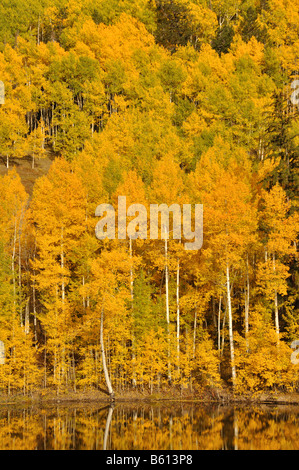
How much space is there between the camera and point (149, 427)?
25.6 metres

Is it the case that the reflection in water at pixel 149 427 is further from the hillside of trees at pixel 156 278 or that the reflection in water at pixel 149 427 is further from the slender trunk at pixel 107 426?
the hillside of trees at pixel 156 278

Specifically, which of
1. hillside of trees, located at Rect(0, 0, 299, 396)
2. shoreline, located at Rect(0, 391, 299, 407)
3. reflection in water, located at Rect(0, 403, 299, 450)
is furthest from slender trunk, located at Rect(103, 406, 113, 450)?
hillside of trees, located at Rect(0, 0, 299, 396)

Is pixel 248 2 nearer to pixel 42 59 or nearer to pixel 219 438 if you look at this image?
pixel 42 59

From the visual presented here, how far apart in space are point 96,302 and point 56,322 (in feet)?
9.40

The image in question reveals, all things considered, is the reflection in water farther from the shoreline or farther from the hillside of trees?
the hillside of trees

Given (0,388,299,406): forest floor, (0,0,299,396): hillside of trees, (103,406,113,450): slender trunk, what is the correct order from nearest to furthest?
(103,406,113,450): slender trunk → (0,388,299,406): forest floor → (0,0,299,396): hillside of trees

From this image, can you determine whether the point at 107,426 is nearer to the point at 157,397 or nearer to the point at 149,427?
the point at 149,427

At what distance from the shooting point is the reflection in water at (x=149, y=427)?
72.5 ft

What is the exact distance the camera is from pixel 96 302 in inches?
1459

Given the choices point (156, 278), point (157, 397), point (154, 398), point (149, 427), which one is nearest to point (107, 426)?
point (149, 427)

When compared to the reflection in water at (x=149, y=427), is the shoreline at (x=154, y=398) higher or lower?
higher

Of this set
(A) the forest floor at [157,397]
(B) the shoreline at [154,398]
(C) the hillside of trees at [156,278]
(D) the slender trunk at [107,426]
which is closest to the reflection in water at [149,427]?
(D) the slender trunk at [107,426]

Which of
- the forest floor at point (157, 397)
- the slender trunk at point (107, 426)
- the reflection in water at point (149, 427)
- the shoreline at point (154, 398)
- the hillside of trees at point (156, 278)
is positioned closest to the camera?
the reflection in water at point (149, 427)

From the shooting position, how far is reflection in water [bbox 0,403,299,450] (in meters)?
22.1
